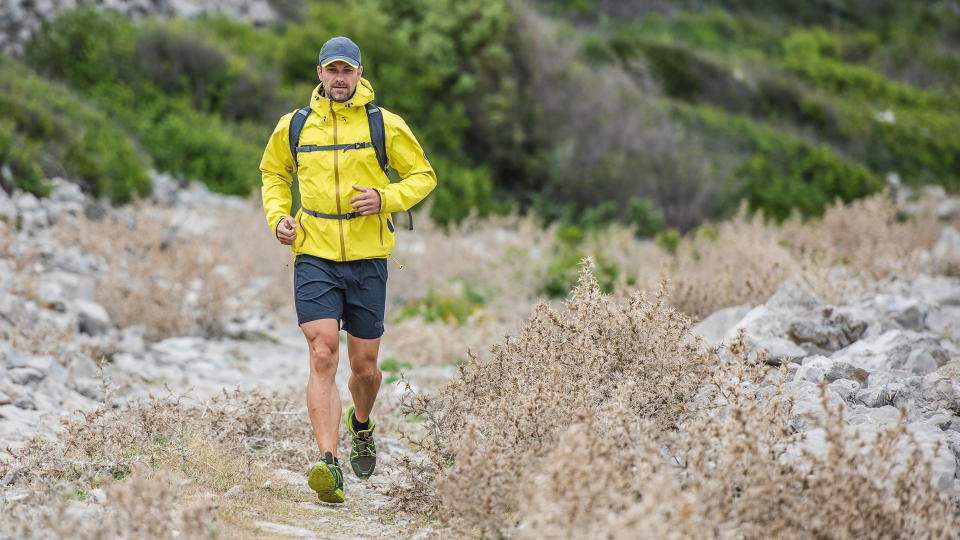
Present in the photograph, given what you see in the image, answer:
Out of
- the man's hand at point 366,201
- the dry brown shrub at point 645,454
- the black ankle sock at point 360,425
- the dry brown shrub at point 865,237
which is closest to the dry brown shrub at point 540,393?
the dry brown shrub at point 645,454

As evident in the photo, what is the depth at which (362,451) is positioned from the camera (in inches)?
182

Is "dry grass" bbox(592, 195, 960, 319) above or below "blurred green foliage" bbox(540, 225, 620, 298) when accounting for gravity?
below

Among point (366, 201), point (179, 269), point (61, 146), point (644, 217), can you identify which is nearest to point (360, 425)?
point (366, 201)

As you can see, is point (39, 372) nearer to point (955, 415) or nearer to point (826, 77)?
point (955, 415)

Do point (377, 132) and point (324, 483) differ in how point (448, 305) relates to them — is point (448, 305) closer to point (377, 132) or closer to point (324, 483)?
point (377, 132)

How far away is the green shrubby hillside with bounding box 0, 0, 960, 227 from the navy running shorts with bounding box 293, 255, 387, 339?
7.88m

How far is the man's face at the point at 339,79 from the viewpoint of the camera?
14.0 ft

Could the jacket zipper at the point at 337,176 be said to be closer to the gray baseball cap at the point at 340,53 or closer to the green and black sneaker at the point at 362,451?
the gray baseball cap at the point at 340,53

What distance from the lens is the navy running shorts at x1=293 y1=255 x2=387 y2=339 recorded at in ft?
14.1

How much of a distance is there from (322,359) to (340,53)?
4.63ft

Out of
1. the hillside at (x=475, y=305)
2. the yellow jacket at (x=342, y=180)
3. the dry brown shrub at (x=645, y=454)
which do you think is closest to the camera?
the dry brown shrub at (x=645, y=454)

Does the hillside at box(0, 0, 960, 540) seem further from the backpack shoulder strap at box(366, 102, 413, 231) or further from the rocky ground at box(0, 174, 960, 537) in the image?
the backpack shoulder strap at box(366, 102, 413, 231)

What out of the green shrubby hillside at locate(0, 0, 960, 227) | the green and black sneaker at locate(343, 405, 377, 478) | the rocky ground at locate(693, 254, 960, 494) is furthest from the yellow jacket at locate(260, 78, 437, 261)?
the green shrubby hillside at locate(0, 0, 960, 227)

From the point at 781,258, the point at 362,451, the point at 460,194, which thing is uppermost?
the point at 460,194
